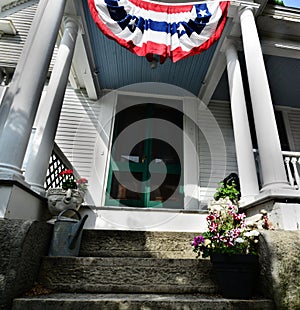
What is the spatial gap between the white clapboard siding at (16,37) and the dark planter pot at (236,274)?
434cm

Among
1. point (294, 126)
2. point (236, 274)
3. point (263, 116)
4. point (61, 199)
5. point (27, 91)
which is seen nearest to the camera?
point (236, 274)

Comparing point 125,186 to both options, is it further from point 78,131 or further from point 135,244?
point 135,244

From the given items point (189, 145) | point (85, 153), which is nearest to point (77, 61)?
point (85, 153)

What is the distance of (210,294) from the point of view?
145cm

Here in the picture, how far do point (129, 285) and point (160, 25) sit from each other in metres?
3.05

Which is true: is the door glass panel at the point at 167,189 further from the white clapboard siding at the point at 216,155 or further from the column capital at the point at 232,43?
the column capital at the point at 232,43

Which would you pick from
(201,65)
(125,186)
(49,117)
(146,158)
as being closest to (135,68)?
(201,65)

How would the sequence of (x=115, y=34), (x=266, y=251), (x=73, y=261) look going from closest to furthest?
(x=266, y=251) < (x=73, y=261) < (x=115, y=34)

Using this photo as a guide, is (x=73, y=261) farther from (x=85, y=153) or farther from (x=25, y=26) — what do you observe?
(x=25, y=26)

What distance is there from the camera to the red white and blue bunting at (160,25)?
276 centimetres

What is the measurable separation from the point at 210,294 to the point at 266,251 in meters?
0.48

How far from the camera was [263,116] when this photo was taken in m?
2.46

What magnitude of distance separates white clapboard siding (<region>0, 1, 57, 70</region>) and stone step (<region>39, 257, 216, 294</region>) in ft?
12.6

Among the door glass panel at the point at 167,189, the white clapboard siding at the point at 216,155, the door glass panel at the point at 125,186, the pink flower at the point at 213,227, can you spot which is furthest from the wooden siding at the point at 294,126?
→ the pink flower at the point at 213,227
